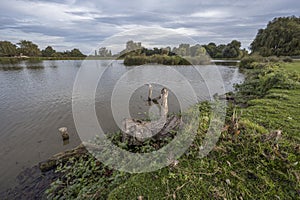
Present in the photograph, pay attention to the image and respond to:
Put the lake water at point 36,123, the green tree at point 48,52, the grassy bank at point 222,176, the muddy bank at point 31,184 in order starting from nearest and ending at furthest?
the grassy bank at point 222,176, the muddy bank at point 31,184, the lake water at point 36,123, the green tree at point 48,52

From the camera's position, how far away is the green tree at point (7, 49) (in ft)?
201

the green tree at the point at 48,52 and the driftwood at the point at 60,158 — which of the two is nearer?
the driftwood at the point at 60,158

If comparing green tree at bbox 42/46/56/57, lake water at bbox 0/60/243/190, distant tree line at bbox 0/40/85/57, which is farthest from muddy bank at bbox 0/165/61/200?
green tree at bbox 42/46/56/57

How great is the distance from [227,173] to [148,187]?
3.91ft

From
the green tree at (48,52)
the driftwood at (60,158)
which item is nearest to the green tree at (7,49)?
the green tree at (48,52)

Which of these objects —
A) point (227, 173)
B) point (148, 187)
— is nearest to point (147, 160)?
point (148, 187)

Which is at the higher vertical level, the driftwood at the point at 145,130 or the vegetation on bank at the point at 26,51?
the vegetation on bank at the point at 26,51

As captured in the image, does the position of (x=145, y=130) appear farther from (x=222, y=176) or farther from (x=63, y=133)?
(x=63, y=133)

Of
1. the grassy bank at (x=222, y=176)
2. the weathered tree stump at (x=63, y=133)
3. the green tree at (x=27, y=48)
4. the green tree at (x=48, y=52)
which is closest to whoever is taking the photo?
the grassy bank at (x=222, y=176)

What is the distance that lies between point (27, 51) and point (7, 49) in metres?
7.19

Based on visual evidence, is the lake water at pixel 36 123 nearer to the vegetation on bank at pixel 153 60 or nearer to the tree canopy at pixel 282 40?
the vegetation on bank at pixel 153 60

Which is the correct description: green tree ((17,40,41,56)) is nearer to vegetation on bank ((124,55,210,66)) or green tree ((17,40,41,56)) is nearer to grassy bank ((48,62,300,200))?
vegetation on bank ((124,55,210,66))

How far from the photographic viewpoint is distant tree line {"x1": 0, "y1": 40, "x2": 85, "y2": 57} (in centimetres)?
6256

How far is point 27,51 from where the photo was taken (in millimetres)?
69062
